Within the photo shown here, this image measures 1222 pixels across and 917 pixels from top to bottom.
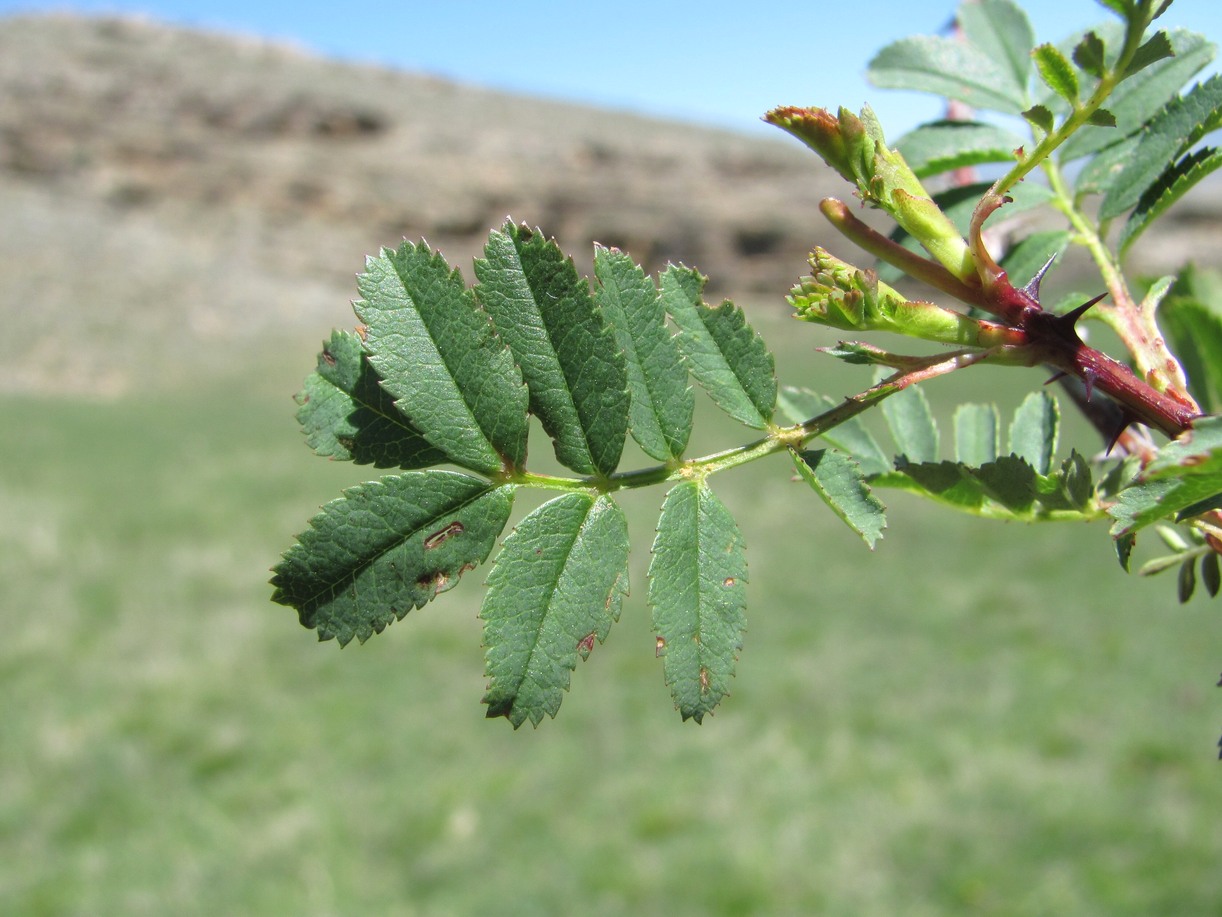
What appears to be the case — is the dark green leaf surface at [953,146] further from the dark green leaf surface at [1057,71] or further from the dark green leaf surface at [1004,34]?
the dark green leaf surface at [1057,71]

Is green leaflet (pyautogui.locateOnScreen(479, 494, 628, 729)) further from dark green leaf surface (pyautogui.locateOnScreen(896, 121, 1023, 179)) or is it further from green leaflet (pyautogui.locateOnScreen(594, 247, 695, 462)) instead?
dark green leaf surface (pyautogui.locateOnScreen(896, 121, 1023, 179))

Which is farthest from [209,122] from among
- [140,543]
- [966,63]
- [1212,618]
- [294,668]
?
[966,63]

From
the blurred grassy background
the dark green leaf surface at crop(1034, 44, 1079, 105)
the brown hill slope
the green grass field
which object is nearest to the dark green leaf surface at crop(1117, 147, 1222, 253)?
the dark green leaf surface at crop(1034, 44, 1079, 105)

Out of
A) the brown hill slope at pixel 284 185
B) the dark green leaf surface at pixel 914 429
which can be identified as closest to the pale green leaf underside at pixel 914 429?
the dark green leaf surface at pixel 914 429

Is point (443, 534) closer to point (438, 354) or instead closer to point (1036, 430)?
point (438, 354)

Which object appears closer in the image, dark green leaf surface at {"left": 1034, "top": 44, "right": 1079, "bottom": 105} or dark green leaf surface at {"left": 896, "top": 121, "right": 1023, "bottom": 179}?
dark green leaf surface at {"left": 1034, "top": 44, "right": 1079, "bottom": 105}

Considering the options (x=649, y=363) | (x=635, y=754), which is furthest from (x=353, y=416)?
(x=635, y=754)
